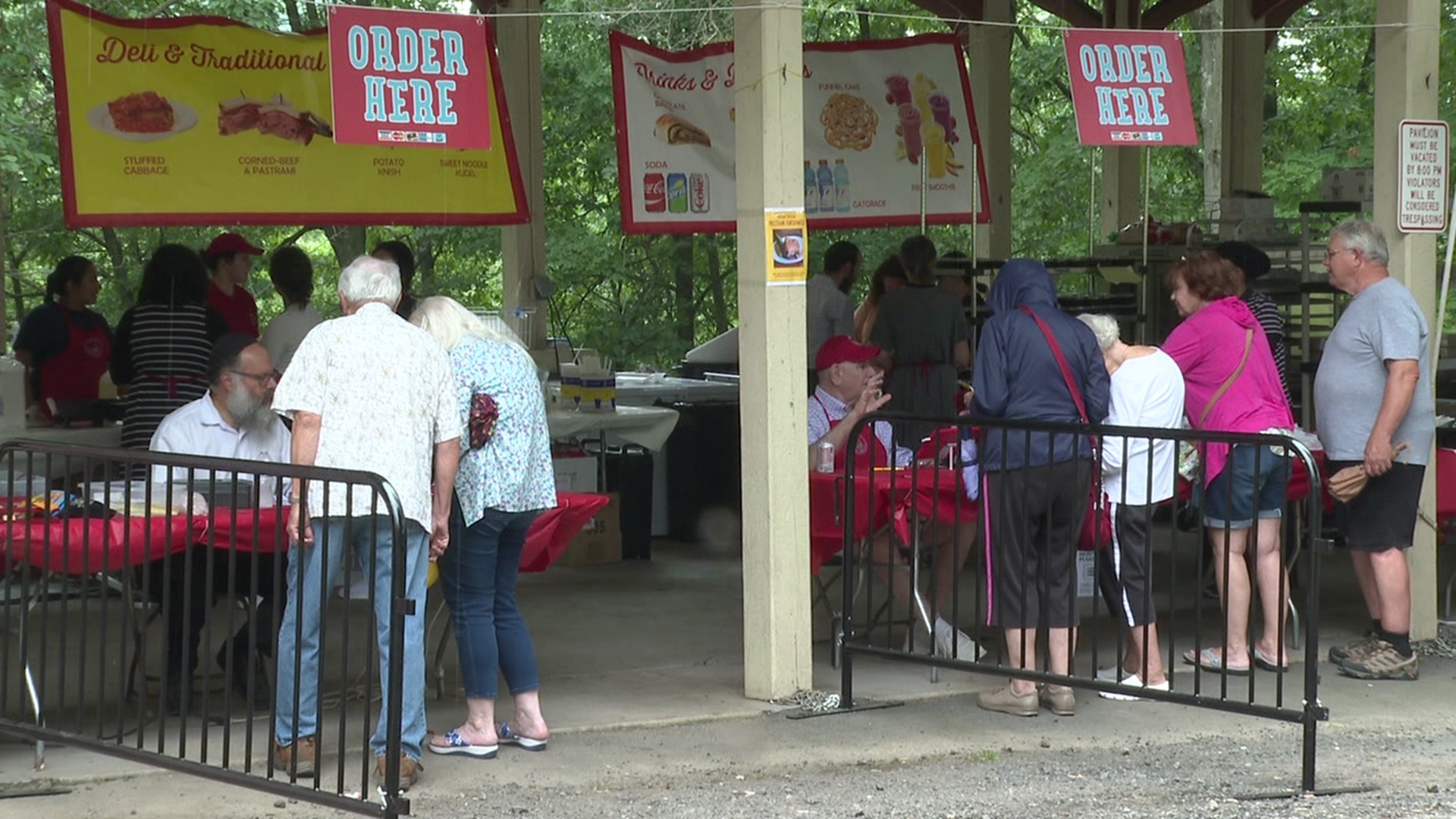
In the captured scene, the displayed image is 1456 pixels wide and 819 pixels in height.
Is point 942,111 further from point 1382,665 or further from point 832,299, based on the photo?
point 1382,665

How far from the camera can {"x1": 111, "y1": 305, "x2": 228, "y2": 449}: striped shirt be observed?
8188 millimetres

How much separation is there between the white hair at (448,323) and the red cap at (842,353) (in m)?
2.09

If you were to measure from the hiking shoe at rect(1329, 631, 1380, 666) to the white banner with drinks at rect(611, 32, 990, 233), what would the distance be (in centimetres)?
352

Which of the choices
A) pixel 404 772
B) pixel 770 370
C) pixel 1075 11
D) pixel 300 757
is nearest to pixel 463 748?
pixel 404 772

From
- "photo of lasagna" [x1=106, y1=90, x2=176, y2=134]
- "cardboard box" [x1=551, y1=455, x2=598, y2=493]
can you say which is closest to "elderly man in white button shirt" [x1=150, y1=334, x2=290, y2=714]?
"photo of lasagna" [x1=106, y1=90, x2=176, y2=134]

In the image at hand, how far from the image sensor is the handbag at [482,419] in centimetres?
575

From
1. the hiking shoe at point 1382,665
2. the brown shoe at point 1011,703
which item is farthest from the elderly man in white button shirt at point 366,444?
the hiking shoe at point 1382,665

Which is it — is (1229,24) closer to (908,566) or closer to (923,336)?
(923,336)

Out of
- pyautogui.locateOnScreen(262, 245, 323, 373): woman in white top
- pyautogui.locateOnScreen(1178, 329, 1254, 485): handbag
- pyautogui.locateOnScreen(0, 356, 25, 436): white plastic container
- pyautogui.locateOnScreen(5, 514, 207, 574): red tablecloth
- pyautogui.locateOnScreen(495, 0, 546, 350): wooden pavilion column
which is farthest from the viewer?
pyautogui.locateOnScreen(495, 0, 546, 350): wooden pavilion column

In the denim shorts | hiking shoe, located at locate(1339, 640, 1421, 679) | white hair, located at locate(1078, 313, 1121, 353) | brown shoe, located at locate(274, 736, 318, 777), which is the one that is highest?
white hair, located at locate(1078, 313, 1121, 353)

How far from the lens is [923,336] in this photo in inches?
380

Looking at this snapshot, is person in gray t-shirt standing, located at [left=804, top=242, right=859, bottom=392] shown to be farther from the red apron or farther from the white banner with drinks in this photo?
the red apron

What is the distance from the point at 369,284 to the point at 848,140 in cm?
593

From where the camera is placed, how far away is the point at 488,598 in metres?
5.96
